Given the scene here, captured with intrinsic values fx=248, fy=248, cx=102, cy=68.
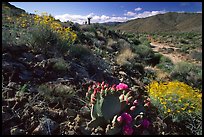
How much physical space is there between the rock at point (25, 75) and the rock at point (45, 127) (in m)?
1.19

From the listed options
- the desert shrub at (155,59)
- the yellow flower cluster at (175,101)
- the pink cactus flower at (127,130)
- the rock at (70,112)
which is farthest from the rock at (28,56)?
the desert shrub at (155,59)

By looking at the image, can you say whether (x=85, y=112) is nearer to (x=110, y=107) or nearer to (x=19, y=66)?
(x=110, y=107)

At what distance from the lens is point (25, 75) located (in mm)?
4289

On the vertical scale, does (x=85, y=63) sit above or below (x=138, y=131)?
above

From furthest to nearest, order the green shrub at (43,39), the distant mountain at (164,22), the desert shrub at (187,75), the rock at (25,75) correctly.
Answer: the distant mountain at (164,22) → the desert shrub at (187,75) → the green shrub at (43,39) → the rock at (25,75)

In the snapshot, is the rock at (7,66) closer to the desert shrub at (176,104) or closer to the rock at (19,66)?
the rock at (19,66)

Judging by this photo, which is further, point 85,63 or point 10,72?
point 85,63

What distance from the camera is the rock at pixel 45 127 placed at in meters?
3.06

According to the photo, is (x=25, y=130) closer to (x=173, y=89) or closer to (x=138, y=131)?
(x=138, y=131)

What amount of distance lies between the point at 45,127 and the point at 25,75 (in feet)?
4.72

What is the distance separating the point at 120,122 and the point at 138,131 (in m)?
0.34

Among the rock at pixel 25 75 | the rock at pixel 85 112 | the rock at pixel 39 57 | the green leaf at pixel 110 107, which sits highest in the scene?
the rock at pixel 39 57

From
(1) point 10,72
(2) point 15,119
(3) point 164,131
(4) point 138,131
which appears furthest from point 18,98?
(3) point 164,131

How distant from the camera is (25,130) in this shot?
3.09 meters
